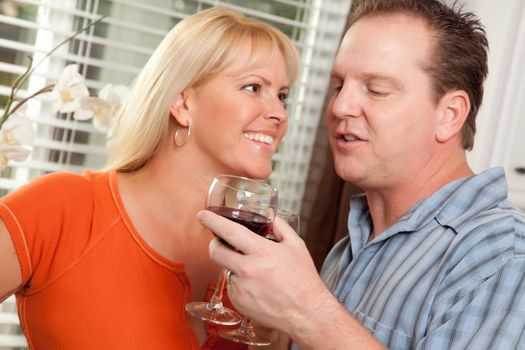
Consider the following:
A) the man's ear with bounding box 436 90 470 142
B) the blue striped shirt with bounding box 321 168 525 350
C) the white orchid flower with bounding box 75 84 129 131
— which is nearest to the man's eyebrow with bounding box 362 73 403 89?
the man's ear with bounding box 436 90 470 142

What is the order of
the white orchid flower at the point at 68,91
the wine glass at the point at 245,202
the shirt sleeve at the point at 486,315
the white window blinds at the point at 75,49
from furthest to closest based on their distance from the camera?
the white window blinds at the point at 75,49 → the white orchid flower at the point at 68,91 → the wine glass at the point at 245,202 → the shirt sleeve at the point at 486,315

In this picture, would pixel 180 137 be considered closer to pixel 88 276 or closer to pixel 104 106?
pixel 104 106

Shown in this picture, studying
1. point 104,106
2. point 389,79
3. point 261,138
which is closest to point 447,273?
point 389,79

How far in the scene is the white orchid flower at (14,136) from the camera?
1822 mm

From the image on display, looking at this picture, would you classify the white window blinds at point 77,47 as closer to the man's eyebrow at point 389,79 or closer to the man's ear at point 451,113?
the man's eyebrow at point 389,79

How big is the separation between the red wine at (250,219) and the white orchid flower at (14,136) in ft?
1.99

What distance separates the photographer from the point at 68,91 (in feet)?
6.50

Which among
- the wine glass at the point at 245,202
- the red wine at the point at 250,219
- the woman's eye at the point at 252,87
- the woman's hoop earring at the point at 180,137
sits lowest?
the red wine at the point at 250,219

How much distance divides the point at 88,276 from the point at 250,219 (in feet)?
1.92

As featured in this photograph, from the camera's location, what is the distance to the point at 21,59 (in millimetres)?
2953

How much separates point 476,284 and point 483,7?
218 cm

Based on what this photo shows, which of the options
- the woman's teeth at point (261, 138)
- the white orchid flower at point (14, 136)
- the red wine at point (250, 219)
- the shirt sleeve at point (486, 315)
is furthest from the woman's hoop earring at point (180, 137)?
the shirt sleeve at point (486, 315)

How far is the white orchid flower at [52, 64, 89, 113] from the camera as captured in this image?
196 cm

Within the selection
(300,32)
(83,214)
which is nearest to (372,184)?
(83,214)
